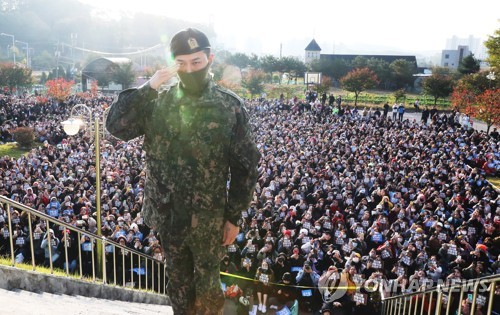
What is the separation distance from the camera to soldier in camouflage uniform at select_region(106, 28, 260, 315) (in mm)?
2424

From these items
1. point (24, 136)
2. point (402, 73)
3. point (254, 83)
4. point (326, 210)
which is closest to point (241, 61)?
point (254, 83)

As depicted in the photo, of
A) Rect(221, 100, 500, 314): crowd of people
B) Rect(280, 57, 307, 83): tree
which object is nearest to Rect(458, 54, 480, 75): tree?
Rect(280, 57, 307, 83): tree

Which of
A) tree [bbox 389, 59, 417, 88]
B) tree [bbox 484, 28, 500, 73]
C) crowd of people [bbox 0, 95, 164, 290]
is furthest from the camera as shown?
tree [bbox 389, 59, 417, 88]

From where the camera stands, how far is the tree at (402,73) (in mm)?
54875

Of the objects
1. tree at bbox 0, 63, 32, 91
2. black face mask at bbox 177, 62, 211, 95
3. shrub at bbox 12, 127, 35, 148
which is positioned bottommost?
shrub at bbox 12, 127, 35, 148

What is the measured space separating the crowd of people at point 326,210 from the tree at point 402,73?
33.5 metres

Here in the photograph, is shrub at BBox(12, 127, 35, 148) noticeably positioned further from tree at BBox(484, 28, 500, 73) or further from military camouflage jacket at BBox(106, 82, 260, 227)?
tree at BBox(484, 28, 500, 73)

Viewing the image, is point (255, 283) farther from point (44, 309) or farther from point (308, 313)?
point (44, 309)

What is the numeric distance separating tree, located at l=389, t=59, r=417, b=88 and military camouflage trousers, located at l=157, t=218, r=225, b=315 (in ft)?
186

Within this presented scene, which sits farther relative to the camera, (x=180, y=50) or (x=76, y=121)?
(x=76, y=121)

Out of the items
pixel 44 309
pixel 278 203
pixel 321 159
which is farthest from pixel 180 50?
pixel 321 159

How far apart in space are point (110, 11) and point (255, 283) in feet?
597

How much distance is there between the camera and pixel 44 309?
3613mm

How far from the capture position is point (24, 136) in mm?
26953
